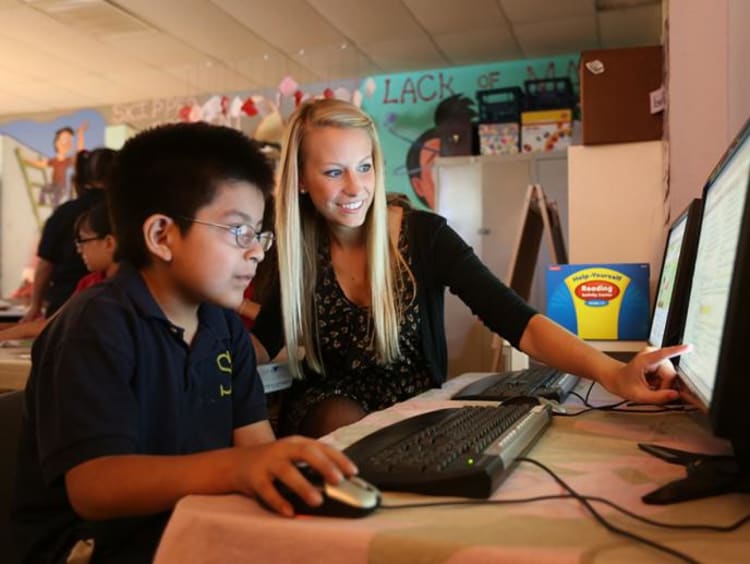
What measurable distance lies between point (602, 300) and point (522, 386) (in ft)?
3.12

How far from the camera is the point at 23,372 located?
1672 mm

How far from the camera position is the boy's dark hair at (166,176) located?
100cm

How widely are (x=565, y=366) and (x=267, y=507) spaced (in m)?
0.74

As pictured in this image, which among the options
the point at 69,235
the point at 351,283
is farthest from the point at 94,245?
the point at 351,283

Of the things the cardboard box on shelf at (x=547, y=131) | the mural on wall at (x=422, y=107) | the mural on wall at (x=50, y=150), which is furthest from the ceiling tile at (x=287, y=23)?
the mural on wall at (x=50, y=150)

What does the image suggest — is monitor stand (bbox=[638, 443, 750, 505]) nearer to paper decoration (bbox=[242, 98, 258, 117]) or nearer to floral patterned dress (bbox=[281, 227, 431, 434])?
floral patterned dress (bbox=[281, 227, 431, 434])

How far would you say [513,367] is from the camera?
2.20 meters

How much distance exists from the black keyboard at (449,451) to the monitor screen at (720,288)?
19 centimetres

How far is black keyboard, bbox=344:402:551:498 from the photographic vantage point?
61 cm

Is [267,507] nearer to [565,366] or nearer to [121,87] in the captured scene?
[565,366]

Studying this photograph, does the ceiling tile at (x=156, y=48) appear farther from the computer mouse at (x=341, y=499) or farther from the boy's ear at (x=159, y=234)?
the computer mouse at (x=341, y=499)

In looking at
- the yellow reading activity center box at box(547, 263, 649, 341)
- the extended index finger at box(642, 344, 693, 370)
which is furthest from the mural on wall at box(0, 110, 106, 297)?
the extended index finger at box(642, 344, 693, 370)

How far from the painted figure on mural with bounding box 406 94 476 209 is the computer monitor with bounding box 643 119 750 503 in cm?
444

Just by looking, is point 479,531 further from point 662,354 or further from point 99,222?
point 99,222
